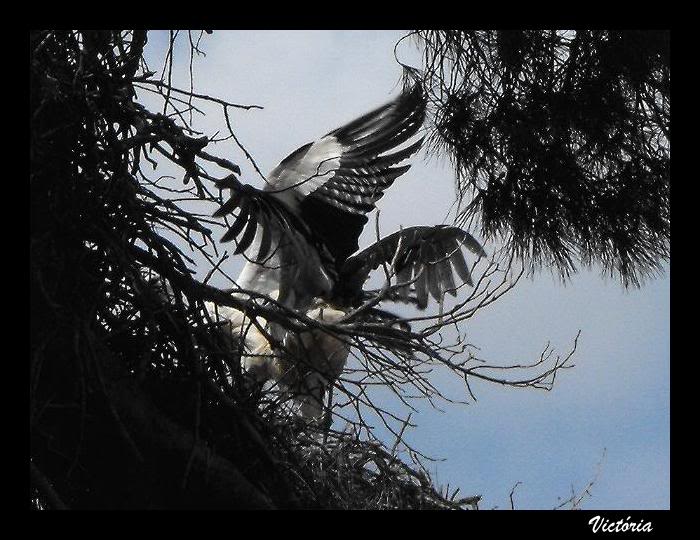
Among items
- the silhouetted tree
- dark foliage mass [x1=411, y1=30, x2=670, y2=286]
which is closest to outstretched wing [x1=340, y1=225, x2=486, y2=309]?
dark foliage mass [x1=411, y1=30, x2=670, y2=286]

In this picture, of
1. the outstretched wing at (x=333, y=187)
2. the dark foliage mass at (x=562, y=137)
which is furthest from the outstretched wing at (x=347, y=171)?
the dark foliage mass at (x=562, y=137)

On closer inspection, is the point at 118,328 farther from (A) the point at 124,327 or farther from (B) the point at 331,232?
(B) the point at 331,232

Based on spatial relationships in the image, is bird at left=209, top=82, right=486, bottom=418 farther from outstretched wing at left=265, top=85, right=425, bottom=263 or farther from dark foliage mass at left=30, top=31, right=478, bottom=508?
dark foliage mass at left=30, top=31, right=478, bottom=508

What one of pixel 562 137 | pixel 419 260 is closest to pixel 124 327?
pixel 562 137

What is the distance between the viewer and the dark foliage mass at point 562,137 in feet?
11.6

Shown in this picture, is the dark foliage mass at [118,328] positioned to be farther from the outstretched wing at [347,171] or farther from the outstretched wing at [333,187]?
the outstretched wing at [347,171]

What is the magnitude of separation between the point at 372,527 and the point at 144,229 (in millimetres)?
817

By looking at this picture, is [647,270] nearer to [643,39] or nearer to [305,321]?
[643,39]

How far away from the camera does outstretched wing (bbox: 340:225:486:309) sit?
15.4ft

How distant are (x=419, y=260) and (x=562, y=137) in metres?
1.55

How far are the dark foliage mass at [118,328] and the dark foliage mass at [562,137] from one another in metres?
1.17

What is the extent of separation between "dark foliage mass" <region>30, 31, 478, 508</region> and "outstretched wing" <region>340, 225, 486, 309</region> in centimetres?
161

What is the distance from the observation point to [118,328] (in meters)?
2.65

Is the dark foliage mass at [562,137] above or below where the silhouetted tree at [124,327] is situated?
above
